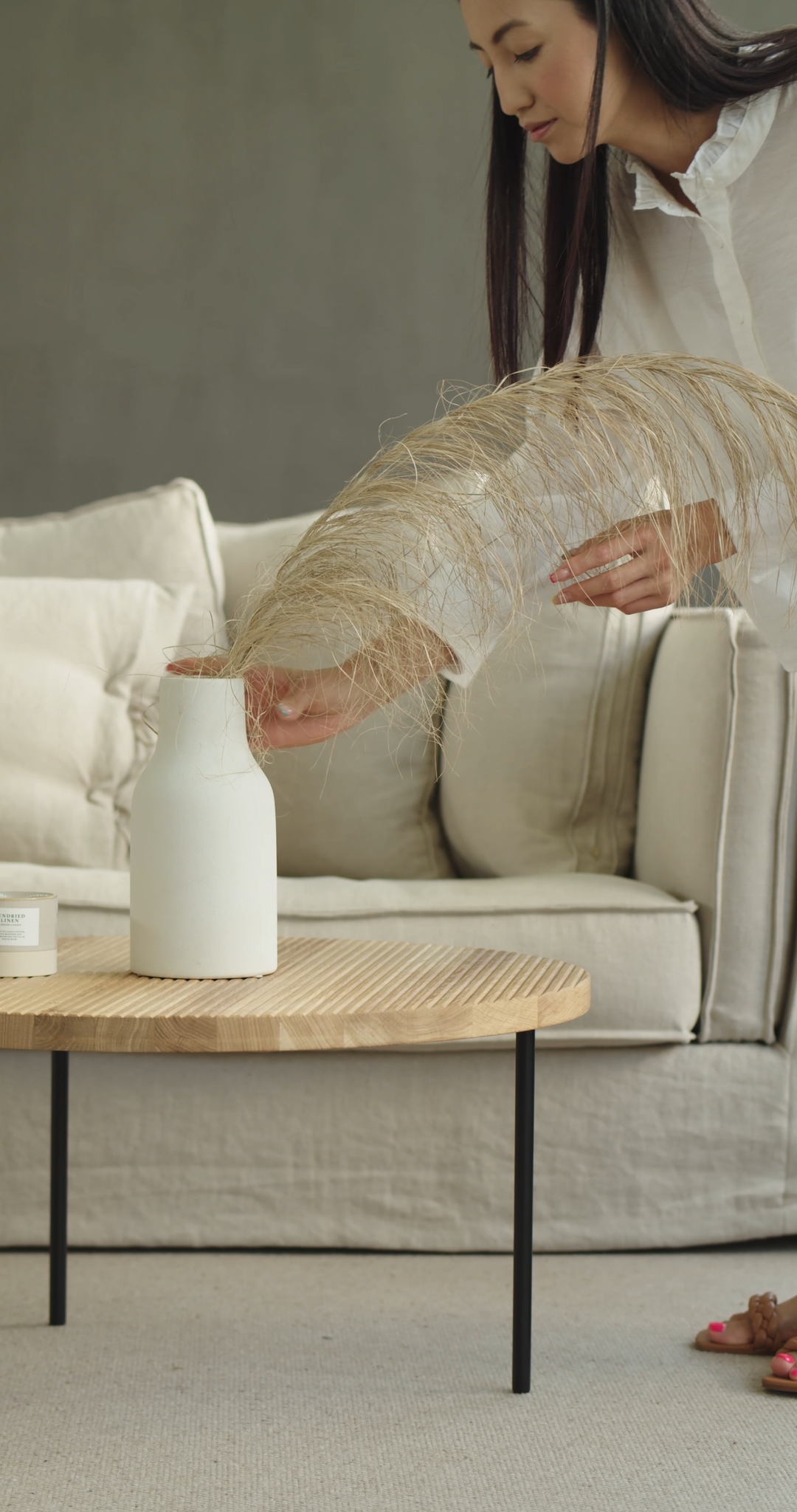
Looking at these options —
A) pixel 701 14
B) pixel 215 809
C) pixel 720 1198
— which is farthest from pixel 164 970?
pixel 701 14

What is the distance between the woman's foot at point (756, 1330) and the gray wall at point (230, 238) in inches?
78.0

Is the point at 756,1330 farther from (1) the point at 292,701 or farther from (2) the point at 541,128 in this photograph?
(2) the point at 541,128

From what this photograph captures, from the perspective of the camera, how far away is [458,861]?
1930mm

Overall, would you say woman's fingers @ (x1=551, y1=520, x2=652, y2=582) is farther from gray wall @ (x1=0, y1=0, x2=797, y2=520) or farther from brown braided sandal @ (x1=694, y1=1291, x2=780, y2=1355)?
gray wall @ (x1=0, y1=0, x2=797, y2=520)

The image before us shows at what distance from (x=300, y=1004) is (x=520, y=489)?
1.42 ft

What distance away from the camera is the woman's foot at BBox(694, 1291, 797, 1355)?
1261mm

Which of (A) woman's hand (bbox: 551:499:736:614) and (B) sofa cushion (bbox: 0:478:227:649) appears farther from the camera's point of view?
(B) sofa cushion (bbox: 0:478:227:649)

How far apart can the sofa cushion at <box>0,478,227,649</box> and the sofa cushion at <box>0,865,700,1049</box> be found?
651mm

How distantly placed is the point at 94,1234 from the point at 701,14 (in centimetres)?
140

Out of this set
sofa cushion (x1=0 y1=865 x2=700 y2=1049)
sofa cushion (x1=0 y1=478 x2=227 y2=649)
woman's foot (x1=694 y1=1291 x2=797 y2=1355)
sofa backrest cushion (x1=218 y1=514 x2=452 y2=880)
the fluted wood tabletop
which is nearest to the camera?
the fluted wood tabletop

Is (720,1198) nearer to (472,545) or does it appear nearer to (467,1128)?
(467,1128)

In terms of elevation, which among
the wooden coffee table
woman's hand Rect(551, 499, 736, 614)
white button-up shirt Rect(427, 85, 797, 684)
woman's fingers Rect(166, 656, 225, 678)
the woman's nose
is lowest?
the wooden coffee table

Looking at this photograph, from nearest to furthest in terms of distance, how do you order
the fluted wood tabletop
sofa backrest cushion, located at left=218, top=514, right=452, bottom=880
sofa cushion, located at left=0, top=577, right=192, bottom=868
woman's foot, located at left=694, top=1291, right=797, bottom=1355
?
the fluted wood tabletop → woman's foot, located at left=694, top=1291, right=797, bottom=1355 → sofa cushion, located at left=0, top=577, right=192, bottom=868 → sofa backrest cushion, located at left=218, top=514, right=452, bottom=880

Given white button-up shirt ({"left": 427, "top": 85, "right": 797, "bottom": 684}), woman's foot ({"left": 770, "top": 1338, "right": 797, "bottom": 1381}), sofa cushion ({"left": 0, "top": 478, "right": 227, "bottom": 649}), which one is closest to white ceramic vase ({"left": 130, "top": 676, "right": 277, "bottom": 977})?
white button-up shirt ({"left": 427, "top": 85, "right": 797, "bottom": 684})
